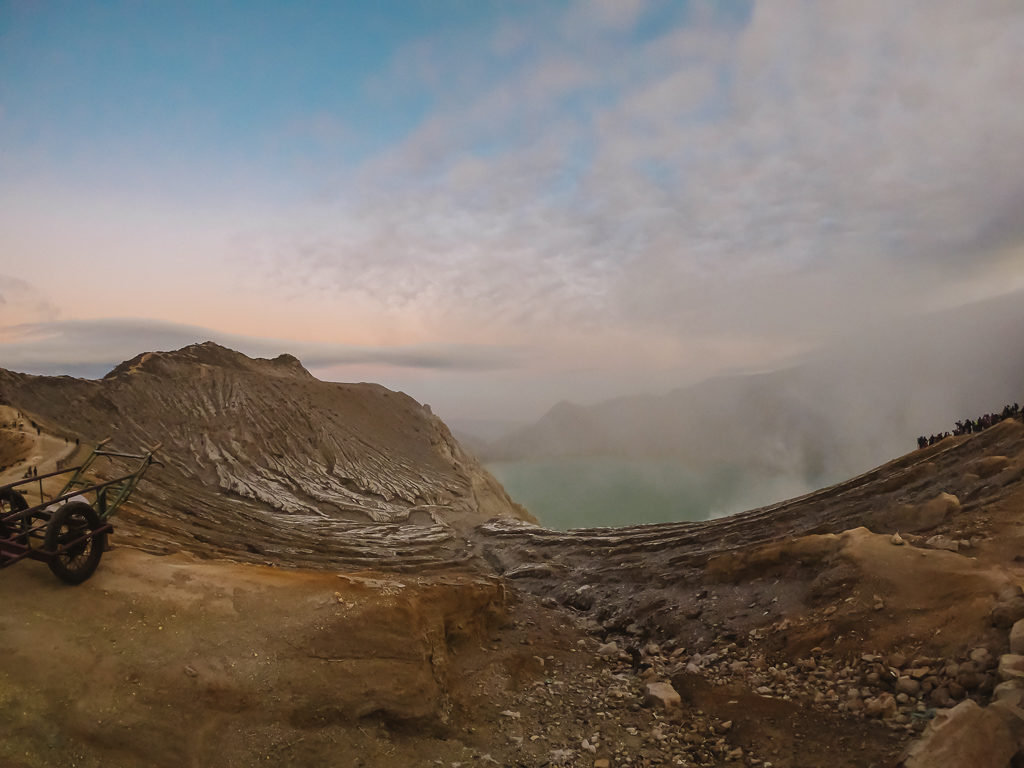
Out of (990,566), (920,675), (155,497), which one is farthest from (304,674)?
(155,497)

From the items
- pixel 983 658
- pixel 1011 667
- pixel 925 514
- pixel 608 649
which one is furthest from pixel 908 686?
pixel 925 514

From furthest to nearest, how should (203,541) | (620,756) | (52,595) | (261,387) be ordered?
(261,387) < (203,541) < (620,756) < (52,595)

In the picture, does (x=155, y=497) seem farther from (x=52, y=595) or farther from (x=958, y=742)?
(x=958, y=742)

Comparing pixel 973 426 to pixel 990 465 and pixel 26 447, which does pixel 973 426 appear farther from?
pixel 26 447

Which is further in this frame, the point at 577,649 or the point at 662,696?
the point at 577,649

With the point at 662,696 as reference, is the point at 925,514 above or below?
above

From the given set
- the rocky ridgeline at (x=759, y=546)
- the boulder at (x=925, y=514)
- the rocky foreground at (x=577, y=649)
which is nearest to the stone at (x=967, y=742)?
the rocky foreground at (x=577, y=649)

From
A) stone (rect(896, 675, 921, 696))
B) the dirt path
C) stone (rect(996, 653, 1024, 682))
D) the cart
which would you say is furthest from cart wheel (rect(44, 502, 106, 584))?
stone (rect(996, 653, 1024, 682))
